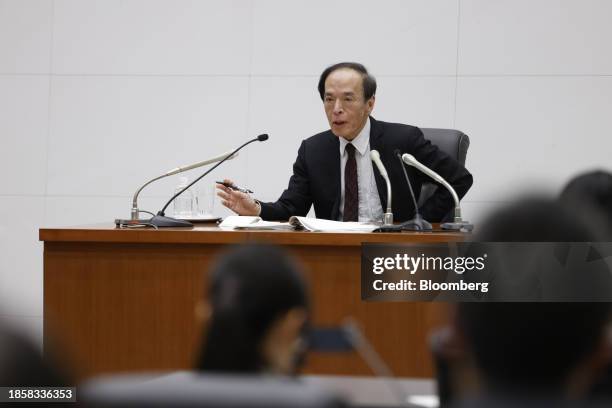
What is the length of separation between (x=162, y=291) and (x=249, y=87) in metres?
2.71

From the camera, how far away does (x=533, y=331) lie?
548 millimetres

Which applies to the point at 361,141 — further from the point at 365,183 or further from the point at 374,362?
the point at 374,362

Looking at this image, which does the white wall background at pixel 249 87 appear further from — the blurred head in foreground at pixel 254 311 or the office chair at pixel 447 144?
the blurred head in foreground at pixel 254 311

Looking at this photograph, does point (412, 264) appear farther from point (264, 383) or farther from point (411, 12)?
point (411, 12)

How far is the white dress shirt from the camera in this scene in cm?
368

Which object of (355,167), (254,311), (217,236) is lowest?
(217,236)

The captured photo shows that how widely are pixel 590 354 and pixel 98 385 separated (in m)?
0.36

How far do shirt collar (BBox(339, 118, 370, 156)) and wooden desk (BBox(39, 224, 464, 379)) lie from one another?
1.12m

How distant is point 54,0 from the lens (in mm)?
5258

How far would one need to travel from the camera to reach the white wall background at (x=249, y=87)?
Answer: 4977 millimetres

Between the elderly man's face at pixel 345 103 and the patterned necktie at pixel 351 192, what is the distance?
0.14 meters

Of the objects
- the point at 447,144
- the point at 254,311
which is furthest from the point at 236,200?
the point at 254,311

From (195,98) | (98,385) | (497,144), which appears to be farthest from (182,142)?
(98,385)

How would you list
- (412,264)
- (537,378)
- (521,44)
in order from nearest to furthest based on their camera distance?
(537,378) → (412,264) → (521,44)
